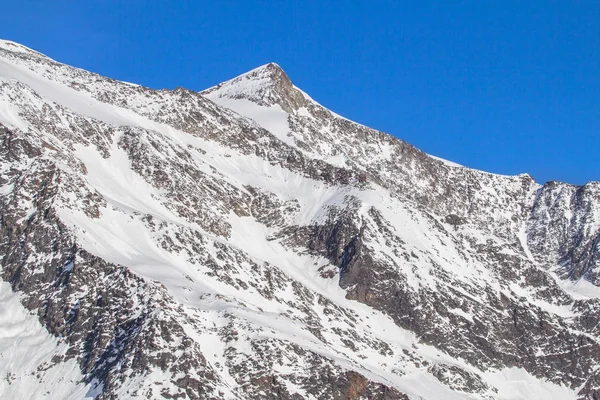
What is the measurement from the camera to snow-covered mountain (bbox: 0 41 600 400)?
383ft

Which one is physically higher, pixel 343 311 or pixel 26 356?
pixel 343 311

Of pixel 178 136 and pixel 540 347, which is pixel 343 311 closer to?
pixel 540 347

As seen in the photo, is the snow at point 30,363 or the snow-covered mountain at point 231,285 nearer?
the snow at point 30,363

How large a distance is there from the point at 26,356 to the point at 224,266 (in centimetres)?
3858

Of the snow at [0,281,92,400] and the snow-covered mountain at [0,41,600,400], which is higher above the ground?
the snow-covered mountain at [0,41,600,400]

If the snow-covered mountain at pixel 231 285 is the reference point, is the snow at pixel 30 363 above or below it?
below

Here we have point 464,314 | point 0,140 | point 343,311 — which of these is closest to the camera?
point 0,140

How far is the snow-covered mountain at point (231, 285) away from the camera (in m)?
117

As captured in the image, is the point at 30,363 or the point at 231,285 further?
the point at 231,285

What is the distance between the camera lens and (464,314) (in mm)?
172375

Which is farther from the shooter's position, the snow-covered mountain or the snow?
the snow-covered mountain

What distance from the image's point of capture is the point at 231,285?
477 ft

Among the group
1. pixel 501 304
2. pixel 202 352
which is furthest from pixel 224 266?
pixel 501 304

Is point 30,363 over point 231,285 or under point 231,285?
under
